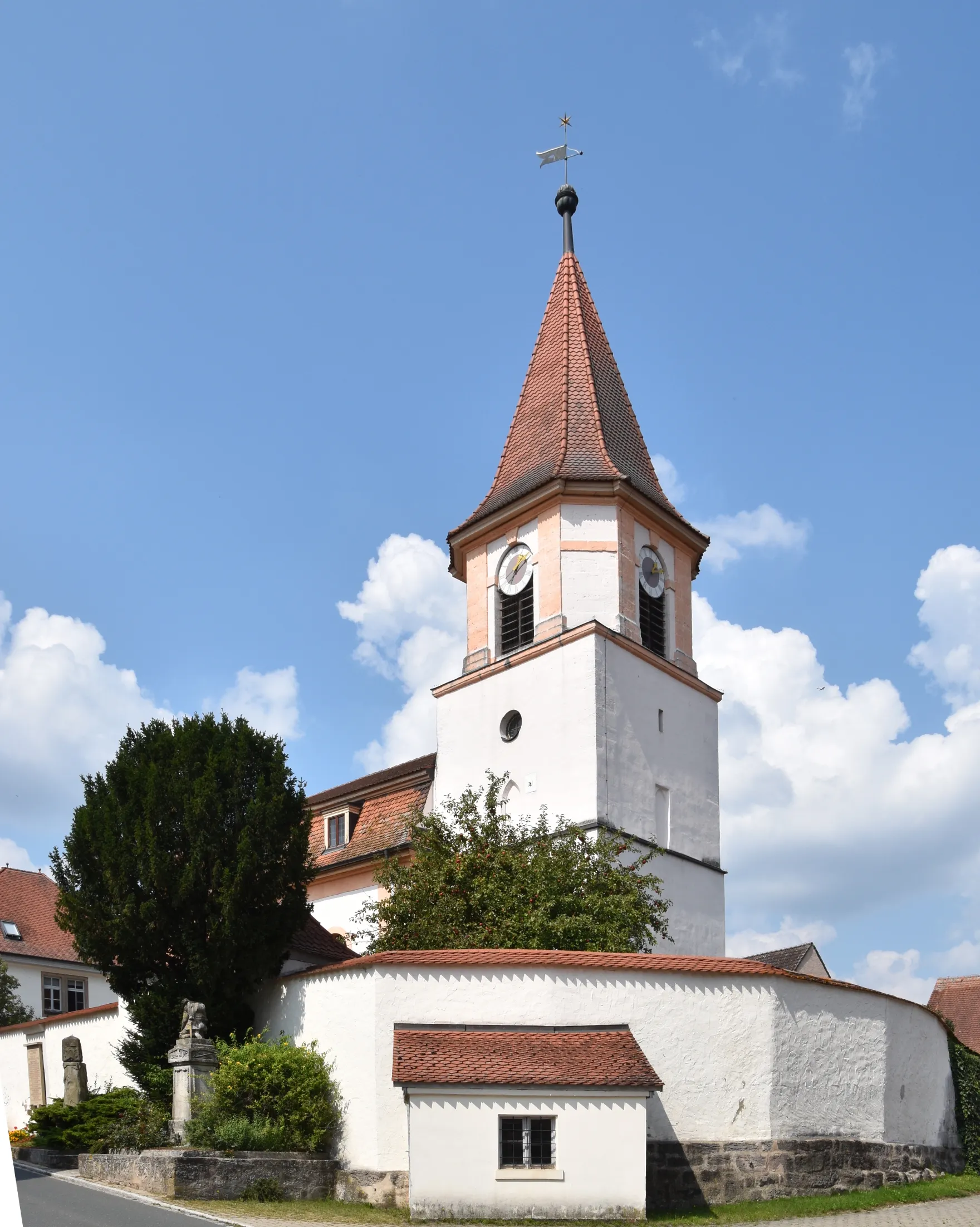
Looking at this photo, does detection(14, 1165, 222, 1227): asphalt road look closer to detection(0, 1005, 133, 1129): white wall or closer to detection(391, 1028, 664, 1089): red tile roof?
detection(391, 1028, 664, 1089): red tile roof

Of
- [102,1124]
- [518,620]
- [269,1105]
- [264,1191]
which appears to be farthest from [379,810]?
[264,1191]

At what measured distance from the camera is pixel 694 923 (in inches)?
1174

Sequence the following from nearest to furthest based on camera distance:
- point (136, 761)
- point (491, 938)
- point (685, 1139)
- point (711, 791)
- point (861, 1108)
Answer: point (685, 1139) < point (861, 1108) < point (491, 938) < point (136, 761) < point (711, 791)

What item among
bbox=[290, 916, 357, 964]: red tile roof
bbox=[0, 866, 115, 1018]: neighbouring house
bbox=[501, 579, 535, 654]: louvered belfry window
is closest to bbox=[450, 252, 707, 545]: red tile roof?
bbox=[501, 579, 535, 654]: louvered belfry window

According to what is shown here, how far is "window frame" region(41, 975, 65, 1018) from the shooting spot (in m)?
43.8

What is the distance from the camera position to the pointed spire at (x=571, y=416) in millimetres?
32688

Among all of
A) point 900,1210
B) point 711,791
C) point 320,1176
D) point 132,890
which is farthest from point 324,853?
point 900,1210

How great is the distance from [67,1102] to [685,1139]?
39.0 feet

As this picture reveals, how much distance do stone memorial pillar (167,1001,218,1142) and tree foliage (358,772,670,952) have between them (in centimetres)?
372

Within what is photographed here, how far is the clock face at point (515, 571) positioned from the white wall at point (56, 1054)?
1296 centimetres

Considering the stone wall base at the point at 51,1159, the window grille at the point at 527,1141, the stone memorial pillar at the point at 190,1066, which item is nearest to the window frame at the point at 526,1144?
the window grille at the point at 527,1141

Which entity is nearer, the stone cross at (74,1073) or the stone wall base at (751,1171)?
the stone wall base at (751,1171)

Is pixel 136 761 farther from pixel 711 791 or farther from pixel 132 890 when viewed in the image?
pixel 711 791

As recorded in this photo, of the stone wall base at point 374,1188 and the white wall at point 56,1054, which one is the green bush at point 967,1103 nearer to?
the stone wall base at point 374,1188
